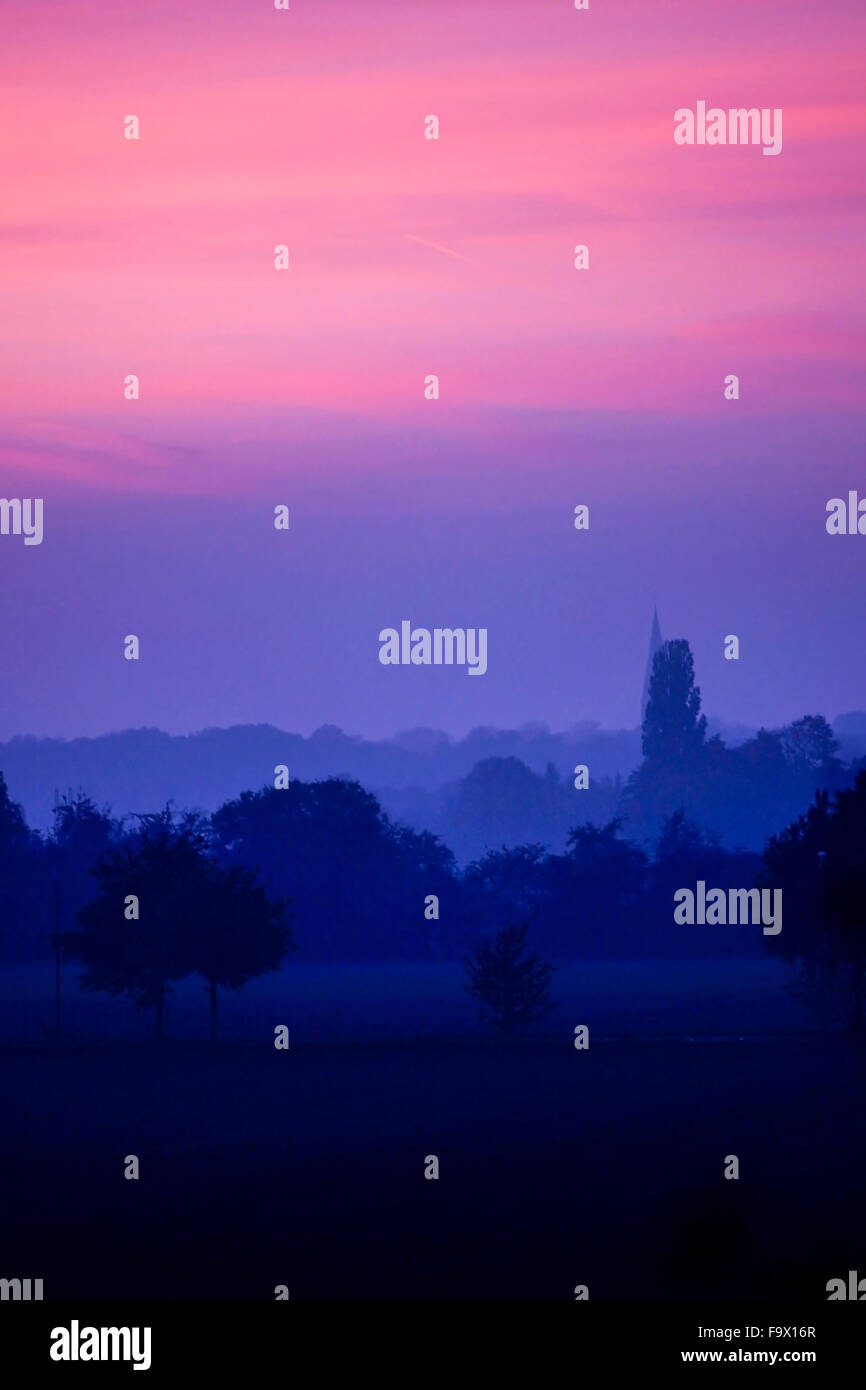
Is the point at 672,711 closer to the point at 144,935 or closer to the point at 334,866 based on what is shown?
the point at 334,866

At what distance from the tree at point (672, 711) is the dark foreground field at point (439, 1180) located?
8723 cm

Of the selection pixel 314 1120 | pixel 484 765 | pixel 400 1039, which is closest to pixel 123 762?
pixel 484 765

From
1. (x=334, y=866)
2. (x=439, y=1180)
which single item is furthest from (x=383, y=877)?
(x=439, y=1180)

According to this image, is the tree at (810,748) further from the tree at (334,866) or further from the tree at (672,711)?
the tree at (334,866)

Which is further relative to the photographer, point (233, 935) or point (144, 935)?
point (233, 935)

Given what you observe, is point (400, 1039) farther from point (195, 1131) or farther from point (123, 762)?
point (123, 762)

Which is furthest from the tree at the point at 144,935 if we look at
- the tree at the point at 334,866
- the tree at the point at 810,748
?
the tree at the point at 810,748

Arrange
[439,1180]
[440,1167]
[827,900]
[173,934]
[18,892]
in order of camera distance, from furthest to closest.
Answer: [18,892], [173,934], [827,900], [440,1167], [439,1180]

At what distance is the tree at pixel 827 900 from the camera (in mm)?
49312

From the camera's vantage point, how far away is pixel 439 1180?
99.5ft

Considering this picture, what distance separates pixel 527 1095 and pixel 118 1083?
1162 cm

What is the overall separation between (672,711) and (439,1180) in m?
117

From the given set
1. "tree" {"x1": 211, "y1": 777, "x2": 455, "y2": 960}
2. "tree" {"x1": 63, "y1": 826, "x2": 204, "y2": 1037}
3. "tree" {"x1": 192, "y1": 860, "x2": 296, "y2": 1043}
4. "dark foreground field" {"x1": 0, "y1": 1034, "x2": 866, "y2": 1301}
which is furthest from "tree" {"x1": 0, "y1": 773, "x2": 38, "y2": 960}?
"dark foreground field" {"x1": 0, "y1": 1034, "x2": 866, "y2": 1301}

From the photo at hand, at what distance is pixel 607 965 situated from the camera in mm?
88625
